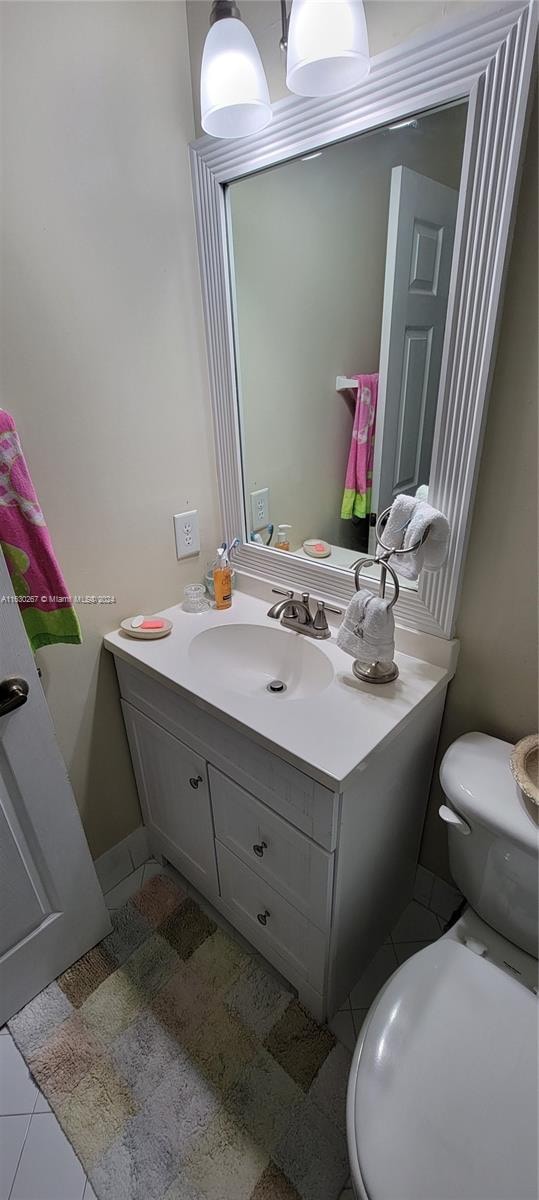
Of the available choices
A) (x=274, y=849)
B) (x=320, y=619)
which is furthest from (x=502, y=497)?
(x=274, y=849)

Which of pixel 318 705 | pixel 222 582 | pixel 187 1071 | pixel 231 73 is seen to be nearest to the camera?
pixel 231 73

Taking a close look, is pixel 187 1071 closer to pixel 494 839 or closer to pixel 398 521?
pixel 494 839

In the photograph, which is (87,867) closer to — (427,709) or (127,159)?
(427,709)

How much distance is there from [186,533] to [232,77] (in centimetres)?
89

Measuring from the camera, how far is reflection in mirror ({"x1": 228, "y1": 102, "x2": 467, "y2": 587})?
2.92 feet

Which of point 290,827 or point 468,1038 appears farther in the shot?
point 290,827

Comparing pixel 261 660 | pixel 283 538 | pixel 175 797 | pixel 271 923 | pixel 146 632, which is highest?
pixel 283 538

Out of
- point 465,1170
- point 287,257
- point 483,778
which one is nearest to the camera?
point 465,1170

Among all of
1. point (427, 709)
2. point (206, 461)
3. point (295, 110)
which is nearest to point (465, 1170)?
point (427, 709)

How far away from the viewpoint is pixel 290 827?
0.95 m

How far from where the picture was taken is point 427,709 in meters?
1.04

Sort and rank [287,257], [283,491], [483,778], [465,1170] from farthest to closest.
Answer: [283,491], [287,257], [483,778], [465,1170]

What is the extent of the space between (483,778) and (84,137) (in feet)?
4.63

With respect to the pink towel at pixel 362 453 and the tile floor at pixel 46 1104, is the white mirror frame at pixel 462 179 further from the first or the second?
the tile floor at pixel 46 1104
